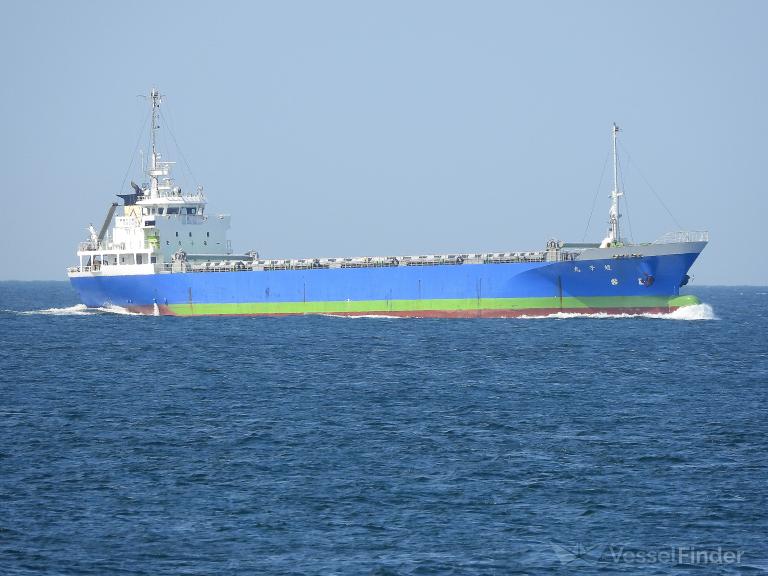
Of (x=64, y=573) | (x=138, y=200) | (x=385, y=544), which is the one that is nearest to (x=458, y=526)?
(x=385, y=544)

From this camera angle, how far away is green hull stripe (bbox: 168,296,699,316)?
203 feet

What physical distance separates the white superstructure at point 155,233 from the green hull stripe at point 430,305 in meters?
5.24

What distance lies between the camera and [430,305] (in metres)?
68.0

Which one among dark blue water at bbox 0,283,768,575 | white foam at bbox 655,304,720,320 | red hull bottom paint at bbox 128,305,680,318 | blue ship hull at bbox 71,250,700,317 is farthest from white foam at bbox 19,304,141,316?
white foam at bbox 655,304,720,320

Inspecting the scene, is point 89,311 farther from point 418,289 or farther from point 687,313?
point 687,313

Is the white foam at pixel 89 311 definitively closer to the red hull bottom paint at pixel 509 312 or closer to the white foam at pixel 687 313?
the red hull bottom paint at pixel 509 312

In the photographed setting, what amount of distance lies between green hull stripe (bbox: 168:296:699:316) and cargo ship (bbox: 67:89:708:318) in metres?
0.08

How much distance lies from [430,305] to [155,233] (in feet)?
75.6

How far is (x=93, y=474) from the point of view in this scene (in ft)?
82.2

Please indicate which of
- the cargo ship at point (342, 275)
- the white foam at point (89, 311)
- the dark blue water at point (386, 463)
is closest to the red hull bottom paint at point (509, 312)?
the cargo ship at point (342, 275)

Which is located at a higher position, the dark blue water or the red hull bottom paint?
the red hull bottom paint

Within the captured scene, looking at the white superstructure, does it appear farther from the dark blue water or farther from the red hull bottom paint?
the dark blue water

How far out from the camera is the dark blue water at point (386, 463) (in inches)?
759

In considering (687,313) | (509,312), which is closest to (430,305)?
(509,312)
